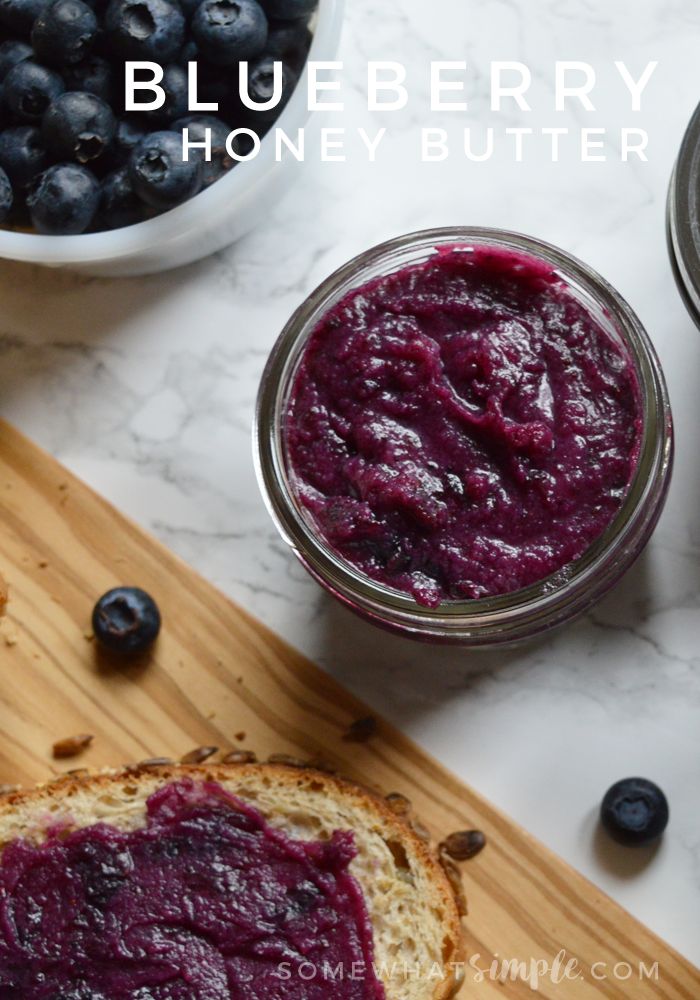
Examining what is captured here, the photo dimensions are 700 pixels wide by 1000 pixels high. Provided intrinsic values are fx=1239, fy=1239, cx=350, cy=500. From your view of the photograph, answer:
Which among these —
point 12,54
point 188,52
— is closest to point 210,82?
point 188,52

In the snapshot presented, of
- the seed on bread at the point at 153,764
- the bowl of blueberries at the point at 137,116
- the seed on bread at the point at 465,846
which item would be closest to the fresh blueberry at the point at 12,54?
the bowl of blueberries at the point at 137,116

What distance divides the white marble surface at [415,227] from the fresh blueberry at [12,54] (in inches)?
18.1

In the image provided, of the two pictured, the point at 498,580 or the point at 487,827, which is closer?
the point at 498,580

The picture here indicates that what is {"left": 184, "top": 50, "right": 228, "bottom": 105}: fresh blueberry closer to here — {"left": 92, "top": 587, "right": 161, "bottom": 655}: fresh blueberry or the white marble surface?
the white marble surface

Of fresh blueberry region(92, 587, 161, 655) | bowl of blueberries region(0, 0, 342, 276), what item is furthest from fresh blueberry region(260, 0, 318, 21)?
fresh blueberry region(92, 587, 161, 655)

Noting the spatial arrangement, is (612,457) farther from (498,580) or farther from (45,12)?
(45,12)

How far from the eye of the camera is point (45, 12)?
238 cm

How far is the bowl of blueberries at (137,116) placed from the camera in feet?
7.73

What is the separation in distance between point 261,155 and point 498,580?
3.20 feet

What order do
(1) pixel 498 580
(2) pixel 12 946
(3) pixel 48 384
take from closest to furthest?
(1) pixel 498 580
(2) pixel 12 946
(3) pixel 48 384

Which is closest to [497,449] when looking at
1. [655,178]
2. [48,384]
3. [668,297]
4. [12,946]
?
[668,297]

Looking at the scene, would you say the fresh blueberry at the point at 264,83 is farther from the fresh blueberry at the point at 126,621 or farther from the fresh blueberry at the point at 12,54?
the fresh blueberry at the point at 126,621

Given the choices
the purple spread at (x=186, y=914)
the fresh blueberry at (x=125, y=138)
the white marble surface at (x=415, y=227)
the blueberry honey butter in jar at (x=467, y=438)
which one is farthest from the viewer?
the white marble surface at (x=415, y=227)

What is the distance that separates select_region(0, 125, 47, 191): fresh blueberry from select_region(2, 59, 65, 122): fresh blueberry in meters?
0.03
